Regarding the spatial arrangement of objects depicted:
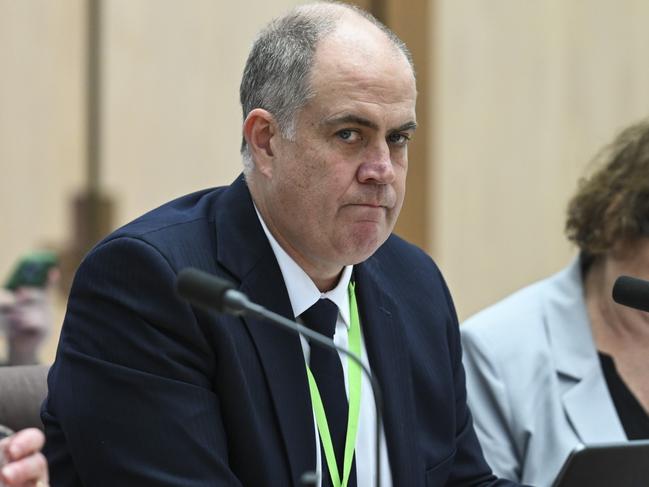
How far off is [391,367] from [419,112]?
3762 mm

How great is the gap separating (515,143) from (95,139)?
226cm

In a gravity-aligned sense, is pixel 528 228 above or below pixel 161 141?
below

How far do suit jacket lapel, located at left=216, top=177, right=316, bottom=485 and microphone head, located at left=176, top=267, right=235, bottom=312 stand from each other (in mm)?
534

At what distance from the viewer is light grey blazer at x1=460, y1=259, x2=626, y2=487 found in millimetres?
3068

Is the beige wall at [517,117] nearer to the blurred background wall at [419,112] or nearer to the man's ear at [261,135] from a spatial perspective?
the blurred background wall at [419,112]

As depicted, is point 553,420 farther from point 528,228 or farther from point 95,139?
point 528,228

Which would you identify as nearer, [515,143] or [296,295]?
[296,295]

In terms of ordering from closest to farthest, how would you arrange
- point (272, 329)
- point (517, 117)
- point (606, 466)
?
point (606, 466), point (272, 329), point (517, 117)

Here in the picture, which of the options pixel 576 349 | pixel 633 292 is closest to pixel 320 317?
pixel 633 292

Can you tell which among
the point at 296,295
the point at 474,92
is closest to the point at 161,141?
the point at 474,92

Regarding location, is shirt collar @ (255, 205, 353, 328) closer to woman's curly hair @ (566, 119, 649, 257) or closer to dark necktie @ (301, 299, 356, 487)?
dark necktie @ (301, 299, 356, 487)

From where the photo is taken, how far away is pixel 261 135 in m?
2.41

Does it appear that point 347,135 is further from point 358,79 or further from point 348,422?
point 348,422

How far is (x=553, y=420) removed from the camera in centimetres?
311
